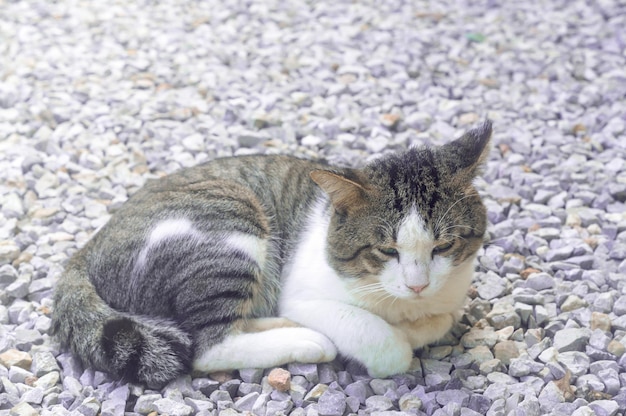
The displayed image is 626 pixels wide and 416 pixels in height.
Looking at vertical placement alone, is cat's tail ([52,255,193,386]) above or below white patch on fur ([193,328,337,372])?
above

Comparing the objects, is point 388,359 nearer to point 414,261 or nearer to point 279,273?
point 414,261

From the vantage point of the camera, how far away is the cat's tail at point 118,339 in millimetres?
2936

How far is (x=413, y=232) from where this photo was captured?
2.86 metres

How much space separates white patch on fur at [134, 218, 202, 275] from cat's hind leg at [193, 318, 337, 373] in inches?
16.1

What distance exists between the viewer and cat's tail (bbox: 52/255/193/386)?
9.63ft

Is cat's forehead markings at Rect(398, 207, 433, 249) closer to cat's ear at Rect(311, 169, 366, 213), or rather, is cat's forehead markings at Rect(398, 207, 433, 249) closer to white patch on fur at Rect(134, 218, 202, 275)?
cat's ear at Rect(311, 169, 366, 213)

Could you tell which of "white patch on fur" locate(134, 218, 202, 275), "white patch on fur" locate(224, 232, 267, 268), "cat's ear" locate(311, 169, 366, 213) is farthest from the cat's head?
"white patch on fur" locate(134, 218, 202, 275)

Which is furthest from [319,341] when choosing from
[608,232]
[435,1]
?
[435,1]

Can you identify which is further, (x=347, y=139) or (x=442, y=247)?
(x=347, y=139)

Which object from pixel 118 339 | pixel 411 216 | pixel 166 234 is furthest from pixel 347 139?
pixel 118 339

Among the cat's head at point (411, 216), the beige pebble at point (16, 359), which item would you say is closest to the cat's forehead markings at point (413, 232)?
the cat's head at point (411, 216)

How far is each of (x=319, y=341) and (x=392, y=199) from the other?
2.22ft

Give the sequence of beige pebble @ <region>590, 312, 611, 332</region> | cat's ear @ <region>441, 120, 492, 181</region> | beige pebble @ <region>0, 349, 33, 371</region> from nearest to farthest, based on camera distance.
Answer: cat's ear @ <region>441, 120, 492, 181</region>, beige pebble @ <region>0, 349, 33, 371</region>, beige pebble @ <region>590, 312, 611, 332</region>

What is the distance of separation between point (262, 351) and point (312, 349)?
20cm
